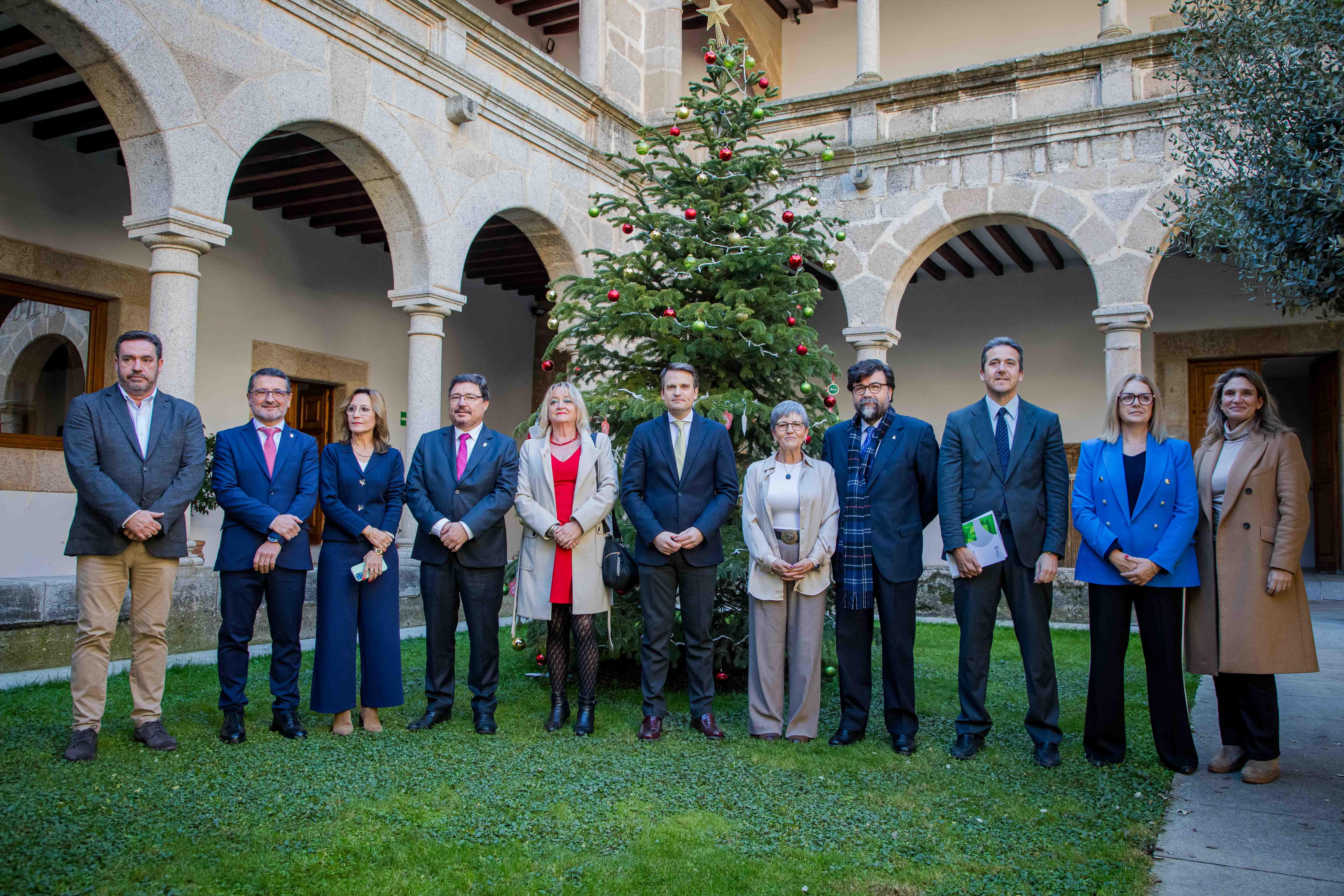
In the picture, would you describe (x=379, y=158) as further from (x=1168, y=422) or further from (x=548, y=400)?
(x=1168, y=422)

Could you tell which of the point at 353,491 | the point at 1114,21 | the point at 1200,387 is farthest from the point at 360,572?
the point at 1200,387

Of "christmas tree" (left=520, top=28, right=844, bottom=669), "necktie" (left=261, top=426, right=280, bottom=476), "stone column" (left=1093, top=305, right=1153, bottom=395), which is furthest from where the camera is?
"stone column" (left=1093, top=305, right=1153, bottom=395)

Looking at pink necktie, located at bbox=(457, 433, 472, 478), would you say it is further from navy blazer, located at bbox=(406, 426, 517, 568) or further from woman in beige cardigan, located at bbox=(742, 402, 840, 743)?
woman in beige cardigan, located at bbox=(742, 402, 840, 743)

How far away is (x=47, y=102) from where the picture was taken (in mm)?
7680

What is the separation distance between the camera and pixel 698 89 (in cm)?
624

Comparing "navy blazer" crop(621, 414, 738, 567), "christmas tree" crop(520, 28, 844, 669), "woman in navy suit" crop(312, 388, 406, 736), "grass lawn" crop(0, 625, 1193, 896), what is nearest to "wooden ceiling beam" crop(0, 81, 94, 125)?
"christmas tree" crop(520, 28, 844, 669)

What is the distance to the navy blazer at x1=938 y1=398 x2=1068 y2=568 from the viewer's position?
4.16 meters

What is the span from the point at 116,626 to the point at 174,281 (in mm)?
2959

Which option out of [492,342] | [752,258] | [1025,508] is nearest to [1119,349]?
[752,258]

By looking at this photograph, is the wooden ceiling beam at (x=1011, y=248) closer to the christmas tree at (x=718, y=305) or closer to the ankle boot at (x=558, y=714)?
the christmas tree at (x=718, y=305)

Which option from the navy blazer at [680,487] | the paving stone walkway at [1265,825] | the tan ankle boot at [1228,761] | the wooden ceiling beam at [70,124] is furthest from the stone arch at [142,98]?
the tan ankle boot at [1228,761]

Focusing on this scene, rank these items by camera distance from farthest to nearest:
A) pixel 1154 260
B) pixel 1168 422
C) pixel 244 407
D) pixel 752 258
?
pixel 1168 422 → pixel 244 407 → pixel 1154 260 → pixel 752 258

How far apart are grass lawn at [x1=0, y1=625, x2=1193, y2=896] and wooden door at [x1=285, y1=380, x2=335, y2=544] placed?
6712mm

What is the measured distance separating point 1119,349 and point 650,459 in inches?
246
